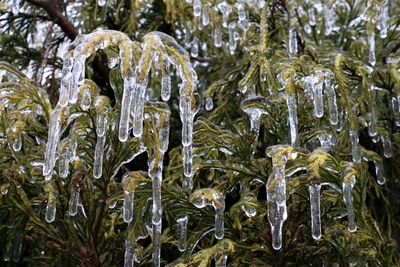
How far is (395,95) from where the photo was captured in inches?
102

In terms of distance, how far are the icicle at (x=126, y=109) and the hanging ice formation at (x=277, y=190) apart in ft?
1.67

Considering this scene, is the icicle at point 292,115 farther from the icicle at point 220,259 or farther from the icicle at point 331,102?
the icicle at point 220,259

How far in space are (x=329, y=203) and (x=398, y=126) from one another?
0.68 m

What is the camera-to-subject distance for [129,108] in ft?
5.92

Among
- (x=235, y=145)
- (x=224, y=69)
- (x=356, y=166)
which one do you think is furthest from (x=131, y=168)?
(x=356, y=166)

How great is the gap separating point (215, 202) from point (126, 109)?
48 centimetres

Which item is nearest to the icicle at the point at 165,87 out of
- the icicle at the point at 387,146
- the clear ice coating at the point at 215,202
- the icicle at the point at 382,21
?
the clear ice coating at the point at 215,202

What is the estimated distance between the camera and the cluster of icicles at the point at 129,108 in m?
1.83

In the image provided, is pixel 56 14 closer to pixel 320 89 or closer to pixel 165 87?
pixel 165 87

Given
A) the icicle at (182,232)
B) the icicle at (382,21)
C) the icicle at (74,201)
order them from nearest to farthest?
the icicle at (74,201), the icicle at (182,232), the icicle at (382,21)

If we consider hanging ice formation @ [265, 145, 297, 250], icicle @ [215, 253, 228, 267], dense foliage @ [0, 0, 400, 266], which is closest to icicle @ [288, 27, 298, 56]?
dense foliage @ [0, 0, 400, 266]

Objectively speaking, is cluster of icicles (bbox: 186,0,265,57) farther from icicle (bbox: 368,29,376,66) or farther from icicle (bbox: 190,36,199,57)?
icicle (bbox: 368,29,376,66)

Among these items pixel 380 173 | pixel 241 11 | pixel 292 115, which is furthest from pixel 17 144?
pixel 380 173

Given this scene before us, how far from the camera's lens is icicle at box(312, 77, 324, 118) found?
2.13 metres
